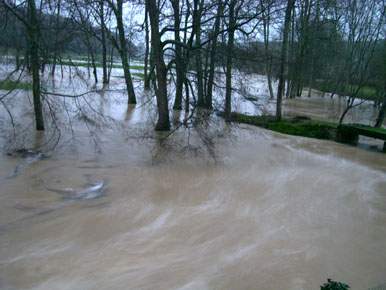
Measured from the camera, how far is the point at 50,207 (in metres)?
7.83

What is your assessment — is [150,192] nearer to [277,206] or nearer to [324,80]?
[277,206]

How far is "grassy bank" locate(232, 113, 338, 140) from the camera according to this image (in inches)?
675

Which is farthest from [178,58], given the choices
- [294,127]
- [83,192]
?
[294,127]

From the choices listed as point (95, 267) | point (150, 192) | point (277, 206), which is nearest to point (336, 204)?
point (277, 206)

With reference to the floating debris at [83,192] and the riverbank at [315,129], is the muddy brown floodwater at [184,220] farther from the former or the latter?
the riverbank at [315,129]

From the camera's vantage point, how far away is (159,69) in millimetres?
14219

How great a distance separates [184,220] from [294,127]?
1136 cm

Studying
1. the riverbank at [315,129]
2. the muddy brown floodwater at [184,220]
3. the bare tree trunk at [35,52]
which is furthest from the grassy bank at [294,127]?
the bare tree trunk at [35,52]

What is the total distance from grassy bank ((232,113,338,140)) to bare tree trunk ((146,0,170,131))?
3.05m

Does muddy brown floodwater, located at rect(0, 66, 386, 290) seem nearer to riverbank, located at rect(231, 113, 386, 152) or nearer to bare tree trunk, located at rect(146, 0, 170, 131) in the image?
bare tree trunk, located at rect(146, 0, 170, 131)

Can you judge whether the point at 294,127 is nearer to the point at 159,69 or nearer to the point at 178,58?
the point at 159,69

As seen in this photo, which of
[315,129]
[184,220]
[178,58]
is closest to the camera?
[184,220]

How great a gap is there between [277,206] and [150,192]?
258 centimetres

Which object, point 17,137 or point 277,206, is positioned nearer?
point 277,206
